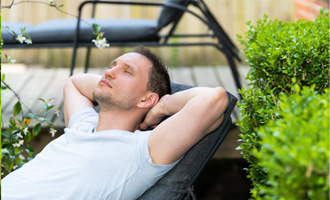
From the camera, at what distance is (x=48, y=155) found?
1.87m

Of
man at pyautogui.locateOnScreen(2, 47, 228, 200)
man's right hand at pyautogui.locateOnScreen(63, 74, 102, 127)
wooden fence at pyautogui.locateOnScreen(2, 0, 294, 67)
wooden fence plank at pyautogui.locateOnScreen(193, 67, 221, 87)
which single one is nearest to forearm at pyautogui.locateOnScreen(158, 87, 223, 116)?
man at pyautogui.locateOnScreen(2, 47, 228, 200)

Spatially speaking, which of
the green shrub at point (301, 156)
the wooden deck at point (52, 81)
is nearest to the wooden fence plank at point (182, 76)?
the wooden deck at point (52, 81)

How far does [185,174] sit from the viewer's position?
179 cm

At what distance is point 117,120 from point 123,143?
0.48 feet

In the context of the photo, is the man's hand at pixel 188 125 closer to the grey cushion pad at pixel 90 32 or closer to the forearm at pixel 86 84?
the forearm at pixel 86 84

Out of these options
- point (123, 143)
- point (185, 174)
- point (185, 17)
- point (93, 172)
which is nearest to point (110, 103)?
point (123, 143)

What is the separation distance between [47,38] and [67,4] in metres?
2.26

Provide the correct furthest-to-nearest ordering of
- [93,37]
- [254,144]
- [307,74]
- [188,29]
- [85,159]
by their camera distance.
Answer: [188,29] < [93,37] < [307,74] < [85,159] < [254,144]

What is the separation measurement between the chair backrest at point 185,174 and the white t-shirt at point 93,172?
0.10 feet

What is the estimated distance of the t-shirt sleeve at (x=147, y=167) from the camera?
5.76 feet

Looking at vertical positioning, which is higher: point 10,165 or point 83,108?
point 83,108

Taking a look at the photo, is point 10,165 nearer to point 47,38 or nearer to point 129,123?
point 129,123

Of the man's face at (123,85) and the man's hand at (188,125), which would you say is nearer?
the man's hand at (188,125)

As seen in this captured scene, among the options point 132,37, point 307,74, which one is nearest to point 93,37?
point 132,37
